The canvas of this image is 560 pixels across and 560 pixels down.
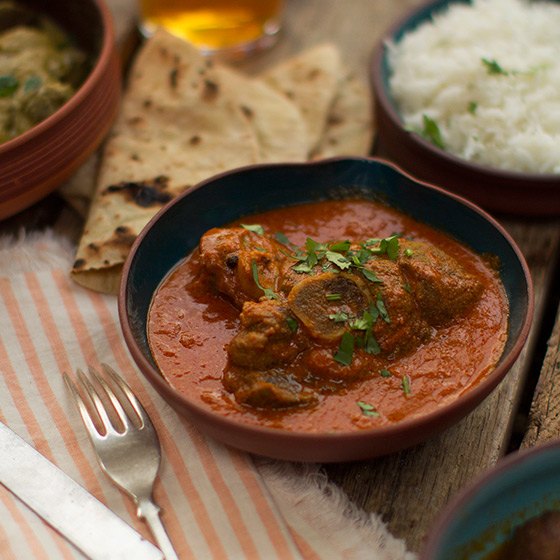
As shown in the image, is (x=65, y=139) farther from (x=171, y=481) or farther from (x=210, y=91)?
(x=171, y=481)

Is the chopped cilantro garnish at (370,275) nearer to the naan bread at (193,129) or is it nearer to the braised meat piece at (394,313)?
the braised meat piece at (394,313)

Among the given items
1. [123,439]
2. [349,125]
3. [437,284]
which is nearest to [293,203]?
[437,284]

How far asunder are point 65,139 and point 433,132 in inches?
76.3

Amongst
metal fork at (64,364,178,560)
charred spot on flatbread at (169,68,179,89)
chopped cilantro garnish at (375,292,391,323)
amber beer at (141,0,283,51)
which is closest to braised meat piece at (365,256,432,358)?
chopped cilantro garnish at (375,292,391,323)

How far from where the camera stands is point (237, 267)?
8.66 feet

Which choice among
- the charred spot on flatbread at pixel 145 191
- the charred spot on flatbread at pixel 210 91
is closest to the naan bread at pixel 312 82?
the charred spot on flatbread at pixel 210 91

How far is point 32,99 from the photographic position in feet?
11.2

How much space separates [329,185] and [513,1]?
219 cm

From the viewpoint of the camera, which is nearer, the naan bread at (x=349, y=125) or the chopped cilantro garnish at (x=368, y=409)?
the chopped cilantro garnish at (x=368, y=409)

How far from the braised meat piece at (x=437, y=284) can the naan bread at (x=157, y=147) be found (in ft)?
4.30

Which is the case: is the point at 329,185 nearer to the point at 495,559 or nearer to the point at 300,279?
the point at 300,279

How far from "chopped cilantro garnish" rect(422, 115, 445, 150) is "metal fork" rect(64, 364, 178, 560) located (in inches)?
82.5

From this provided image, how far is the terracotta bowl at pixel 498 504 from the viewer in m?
1.81

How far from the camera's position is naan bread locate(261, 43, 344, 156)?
3980mm
